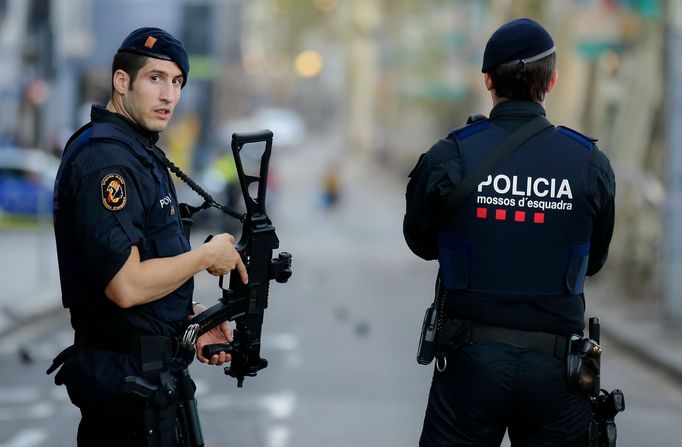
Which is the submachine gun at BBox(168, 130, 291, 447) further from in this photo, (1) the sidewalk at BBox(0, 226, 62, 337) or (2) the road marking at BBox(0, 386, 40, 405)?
(1) the sidewalk at BBox(0, 226, 62, 337)

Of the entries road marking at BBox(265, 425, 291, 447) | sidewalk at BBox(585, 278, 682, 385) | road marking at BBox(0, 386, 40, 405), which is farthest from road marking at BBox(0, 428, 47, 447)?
sidewalk at BBox(585, 278, 682, 385)

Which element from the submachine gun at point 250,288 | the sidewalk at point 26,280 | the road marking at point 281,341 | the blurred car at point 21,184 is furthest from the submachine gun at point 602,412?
the blurred car at point 21,184

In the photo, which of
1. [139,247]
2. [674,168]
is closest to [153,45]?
[139,247]

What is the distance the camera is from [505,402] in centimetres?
409

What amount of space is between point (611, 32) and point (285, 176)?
41.0 m

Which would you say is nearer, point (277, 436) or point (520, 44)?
point (520, 44)

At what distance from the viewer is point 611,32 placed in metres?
22.2

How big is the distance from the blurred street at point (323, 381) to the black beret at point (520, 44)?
4.55 metres

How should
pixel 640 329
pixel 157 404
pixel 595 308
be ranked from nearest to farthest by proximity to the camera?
pixel 157 404 < pixel 640 329 < pixel 595 308

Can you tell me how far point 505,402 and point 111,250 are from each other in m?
1.24

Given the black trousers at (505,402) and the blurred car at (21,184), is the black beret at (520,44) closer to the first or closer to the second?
the black trousers at (505,402)

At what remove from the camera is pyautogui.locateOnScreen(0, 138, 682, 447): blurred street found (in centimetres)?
880

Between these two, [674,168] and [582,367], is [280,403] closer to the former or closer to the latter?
[674,168]

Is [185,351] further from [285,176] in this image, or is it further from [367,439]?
[285,176]
